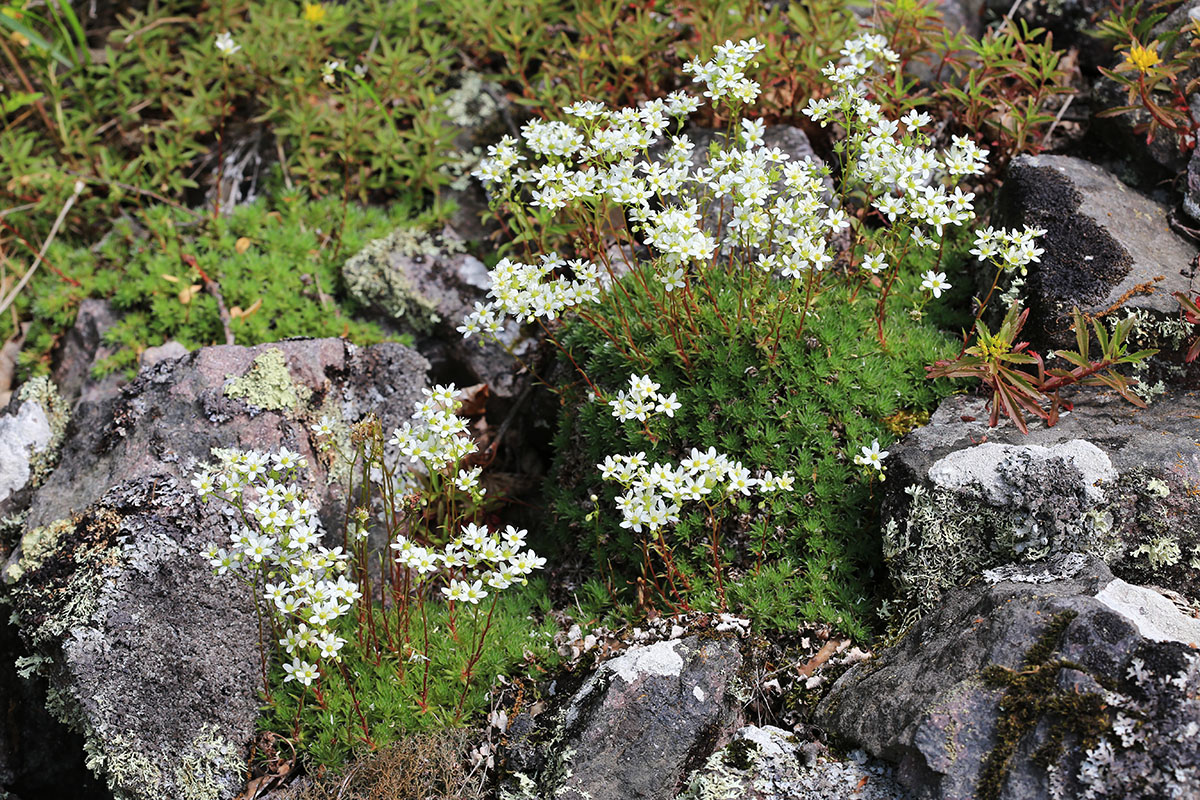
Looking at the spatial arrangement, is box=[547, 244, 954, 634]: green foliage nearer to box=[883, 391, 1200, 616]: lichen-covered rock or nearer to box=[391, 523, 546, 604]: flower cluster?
box=[883, 391, 1200, 616]: lichen-covered rock

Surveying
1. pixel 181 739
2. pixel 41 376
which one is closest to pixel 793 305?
pixel 181 739

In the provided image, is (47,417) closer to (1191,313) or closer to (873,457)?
(873,457)

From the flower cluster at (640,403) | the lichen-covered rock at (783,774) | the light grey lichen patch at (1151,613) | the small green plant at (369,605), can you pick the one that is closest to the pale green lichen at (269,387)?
the small green plant at (369,605)

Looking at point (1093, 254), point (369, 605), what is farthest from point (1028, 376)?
point (369, 605)

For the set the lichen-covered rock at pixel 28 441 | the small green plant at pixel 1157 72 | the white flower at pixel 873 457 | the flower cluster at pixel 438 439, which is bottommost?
the lichen-covered rock at pixel 28 441

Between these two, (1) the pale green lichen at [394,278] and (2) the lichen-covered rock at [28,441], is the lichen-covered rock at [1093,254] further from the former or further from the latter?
(2) the lichen-covered rock at [28,441]

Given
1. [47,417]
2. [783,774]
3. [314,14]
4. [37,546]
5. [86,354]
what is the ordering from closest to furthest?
[783,774] → [37,546] → [47,417] → [86,354] → [314,14]

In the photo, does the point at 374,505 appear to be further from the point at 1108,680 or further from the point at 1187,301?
the point at 1187,301
